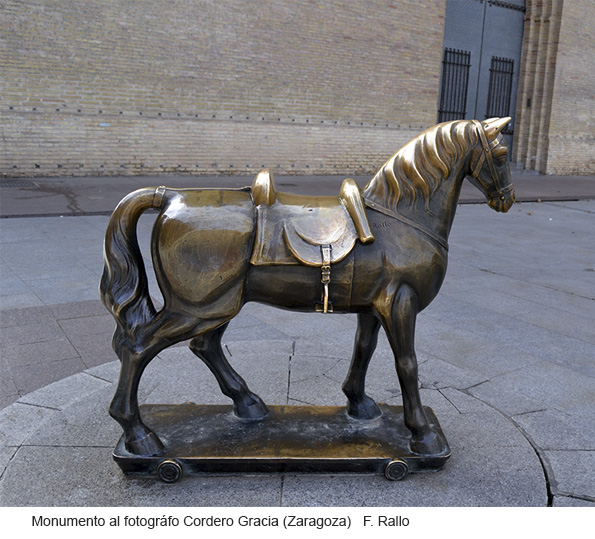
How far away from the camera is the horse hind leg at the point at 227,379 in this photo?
2912 mm

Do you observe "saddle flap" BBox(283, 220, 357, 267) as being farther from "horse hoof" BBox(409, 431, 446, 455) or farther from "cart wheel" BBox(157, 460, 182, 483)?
"cart wheel" BBox(157, 460, 182, 483)

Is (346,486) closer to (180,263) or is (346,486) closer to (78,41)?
(180,263)

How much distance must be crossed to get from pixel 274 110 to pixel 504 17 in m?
8.77

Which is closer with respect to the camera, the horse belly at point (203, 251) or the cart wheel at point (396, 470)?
the horse belly at point (203, 251)

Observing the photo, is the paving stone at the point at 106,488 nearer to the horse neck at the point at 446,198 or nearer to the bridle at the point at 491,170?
the horse neck at the point at 446,198

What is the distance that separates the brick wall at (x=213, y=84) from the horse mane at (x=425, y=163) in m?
11.6

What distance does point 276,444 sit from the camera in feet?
8.87

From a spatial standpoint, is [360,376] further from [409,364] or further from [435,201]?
[435,201]

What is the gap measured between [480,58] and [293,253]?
58.7 ft

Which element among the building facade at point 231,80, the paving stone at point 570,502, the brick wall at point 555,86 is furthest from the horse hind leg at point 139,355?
the brick wall at point 555,86

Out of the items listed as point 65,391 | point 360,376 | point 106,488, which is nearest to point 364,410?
point 360,376

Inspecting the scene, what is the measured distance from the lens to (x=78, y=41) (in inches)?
483

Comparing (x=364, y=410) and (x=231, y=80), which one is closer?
(x=364, y=410)

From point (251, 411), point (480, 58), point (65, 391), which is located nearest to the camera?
point (251, 411)
